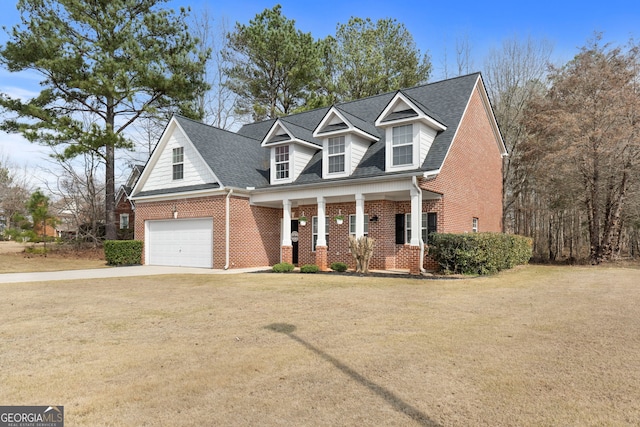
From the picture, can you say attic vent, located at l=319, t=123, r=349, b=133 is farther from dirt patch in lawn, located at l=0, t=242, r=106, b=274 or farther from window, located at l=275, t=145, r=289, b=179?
dirt patch in lawn, located at l=0, t=242, r=106, b=274

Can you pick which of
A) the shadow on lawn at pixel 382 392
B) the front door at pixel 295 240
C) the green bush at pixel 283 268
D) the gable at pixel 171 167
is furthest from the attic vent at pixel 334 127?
the shadow on lawn at pixel 382 392

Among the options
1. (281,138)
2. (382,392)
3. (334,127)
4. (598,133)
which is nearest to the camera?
(382,392)

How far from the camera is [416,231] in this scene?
14016 mm

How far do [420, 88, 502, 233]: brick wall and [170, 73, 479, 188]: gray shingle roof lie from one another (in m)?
0.63

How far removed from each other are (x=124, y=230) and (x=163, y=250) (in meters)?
15.1

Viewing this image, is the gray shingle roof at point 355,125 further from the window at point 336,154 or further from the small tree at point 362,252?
the small tree at point 362,252

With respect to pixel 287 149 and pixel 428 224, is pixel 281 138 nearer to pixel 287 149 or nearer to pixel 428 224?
pixel 287 149

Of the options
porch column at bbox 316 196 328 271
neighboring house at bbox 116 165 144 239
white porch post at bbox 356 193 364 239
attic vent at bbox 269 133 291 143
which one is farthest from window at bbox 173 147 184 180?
neighboring house at bbox 116 165 144 239

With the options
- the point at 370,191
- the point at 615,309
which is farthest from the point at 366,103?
the point at 615,309

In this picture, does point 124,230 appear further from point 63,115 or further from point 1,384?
point 1,384

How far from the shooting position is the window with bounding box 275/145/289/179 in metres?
18.2

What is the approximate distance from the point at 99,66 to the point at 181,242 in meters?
12.5

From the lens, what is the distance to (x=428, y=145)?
50.9 ft

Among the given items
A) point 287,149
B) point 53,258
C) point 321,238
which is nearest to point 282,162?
point 287,149
